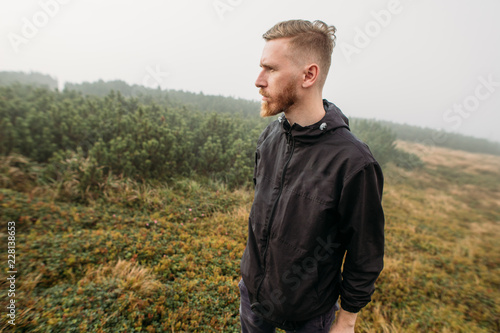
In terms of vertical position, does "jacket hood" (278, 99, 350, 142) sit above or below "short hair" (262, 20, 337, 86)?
below

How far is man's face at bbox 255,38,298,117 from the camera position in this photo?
1.24m

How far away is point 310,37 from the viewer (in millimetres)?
1279

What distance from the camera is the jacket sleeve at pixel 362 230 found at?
3.67 ft

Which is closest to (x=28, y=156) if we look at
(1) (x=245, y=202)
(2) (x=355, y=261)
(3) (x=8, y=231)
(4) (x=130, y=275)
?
(3) (x=8, y=231)

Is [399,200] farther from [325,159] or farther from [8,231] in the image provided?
[8,231]

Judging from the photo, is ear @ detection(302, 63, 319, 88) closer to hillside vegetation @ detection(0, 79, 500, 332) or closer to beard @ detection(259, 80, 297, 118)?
beard @ detection(259, 80, 297, 118)

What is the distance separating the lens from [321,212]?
1.21 meters

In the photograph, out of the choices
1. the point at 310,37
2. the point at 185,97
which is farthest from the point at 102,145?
the point at 185,97

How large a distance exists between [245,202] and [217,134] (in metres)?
3.83

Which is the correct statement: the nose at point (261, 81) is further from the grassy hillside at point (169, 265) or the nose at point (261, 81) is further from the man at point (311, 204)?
the grassy hillside at point (169, 265)

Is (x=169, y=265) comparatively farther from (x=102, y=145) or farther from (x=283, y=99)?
(x=102, y=145)

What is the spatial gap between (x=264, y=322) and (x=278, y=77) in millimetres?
1706

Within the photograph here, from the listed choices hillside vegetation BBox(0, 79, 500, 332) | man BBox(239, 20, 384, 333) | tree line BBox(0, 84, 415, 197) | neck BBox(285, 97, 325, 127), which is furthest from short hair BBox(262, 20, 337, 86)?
tree line BBox(0, 84, 415, 197)

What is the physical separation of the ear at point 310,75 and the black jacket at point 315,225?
0.22 meters
